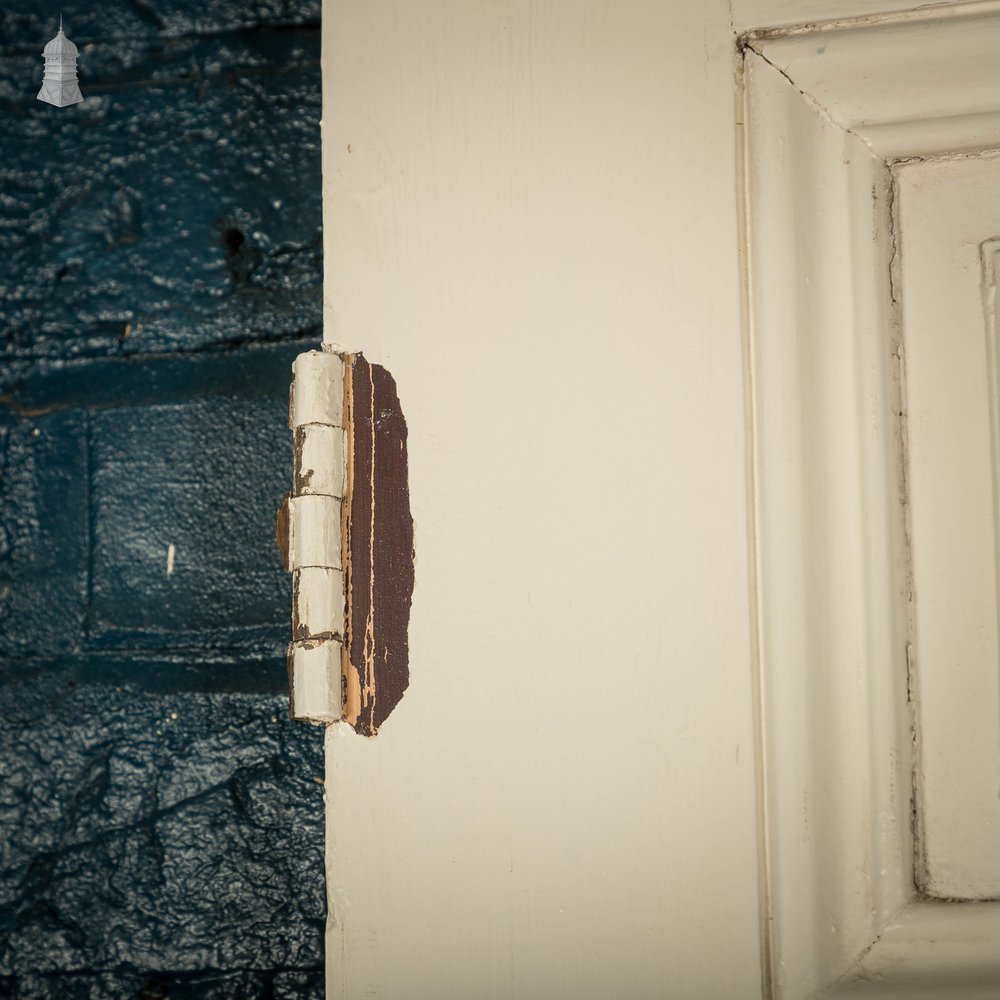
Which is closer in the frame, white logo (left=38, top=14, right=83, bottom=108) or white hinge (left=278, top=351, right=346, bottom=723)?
white hinge (left=278, top=351, right=346, bottom=723)

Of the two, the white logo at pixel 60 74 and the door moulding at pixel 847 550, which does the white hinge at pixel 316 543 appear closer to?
the door moulding at pixel 847 550

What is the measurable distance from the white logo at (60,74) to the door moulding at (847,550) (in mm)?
579

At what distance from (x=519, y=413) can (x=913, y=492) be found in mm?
190

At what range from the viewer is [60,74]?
0.74 metres

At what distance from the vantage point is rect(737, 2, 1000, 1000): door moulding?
0.43m

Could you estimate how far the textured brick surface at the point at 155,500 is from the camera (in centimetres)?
68

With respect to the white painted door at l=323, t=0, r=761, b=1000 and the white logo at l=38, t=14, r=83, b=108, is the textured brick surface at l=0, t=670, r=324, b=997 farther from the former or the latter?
the white logo at l=38, t=14, r=83, b=108

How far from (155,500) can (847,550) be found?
0.51m

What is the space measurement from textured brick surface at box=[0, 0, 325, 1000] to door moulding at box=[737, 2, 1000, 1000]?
38 centimetres

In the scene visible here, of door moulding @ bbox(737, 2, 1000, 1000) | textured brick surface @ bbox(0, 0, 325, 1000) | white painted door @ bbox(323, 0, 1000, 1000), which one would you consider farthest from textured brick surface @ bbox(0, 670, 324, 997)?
door moulding @ bbox(737, 2, 1000, 1000)

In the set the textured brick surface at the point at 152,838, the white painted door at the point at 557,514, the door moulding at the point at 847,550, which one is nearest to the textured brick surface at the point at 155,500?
the textured brick surface at the point at 152,838

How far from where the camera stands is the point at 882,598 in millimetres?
431

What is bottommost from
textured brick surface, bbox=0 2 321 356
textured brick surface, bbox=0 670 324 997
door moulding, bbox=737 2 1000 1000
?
textured brick surface, bbox=0 670 324 997

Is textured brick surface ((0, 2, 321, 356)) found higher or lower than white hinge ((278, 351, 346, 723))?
higher
